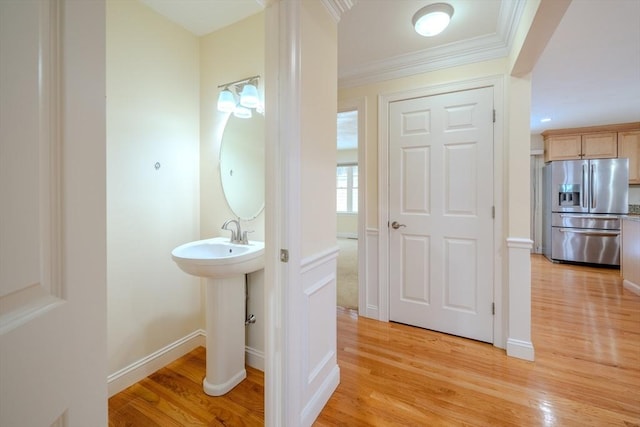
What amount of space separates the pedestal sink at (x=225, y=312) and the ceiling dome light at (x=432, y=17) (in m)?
1.80

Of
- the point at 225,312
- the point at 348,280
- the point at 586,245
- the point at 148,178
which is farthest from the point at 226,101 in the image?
the point at 586,245

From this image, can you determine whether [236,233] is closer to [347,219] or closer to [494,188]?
[494,188]

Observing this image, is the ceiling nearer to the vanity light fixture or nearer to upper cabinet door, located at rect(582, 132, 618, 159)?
the vanity light fixture

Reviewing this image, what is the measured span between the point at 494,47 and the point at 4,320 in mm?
2812

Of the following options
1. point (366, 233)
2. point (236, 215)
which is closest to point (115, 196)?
point (236, 215)

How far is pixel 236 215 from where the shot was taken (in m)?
1.95

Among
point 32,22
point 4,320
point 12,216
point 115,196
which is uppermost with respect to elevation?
point 32,22

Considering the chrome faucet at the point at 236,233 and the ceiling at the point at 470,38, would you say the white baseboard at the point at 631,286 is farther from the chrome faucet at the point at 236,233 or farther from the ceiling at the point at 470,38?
the chrome faucet at the point at 236,233

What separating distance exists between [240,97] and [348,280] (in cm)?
279

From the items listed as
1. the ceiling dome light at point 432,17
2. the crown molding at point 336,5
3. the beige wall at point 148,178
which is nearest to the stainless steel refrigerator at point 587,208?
the ceiling dome light at point 432,17

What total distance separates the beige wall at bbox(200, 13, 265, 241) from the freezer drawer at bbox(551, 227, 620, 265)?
5.41m

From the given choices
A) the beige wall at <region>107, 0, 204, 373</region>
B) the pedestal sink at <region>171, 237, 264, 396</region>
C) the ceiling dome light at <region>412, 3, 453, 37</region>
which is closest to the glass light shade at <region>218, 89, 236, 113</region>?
the beige wall at <region>107, 0, 204, 373</region>

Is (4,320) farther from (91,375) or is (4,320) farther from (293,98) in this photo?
(293,98)

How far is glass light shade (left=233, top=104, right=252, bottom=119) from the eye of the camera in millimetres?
1882
